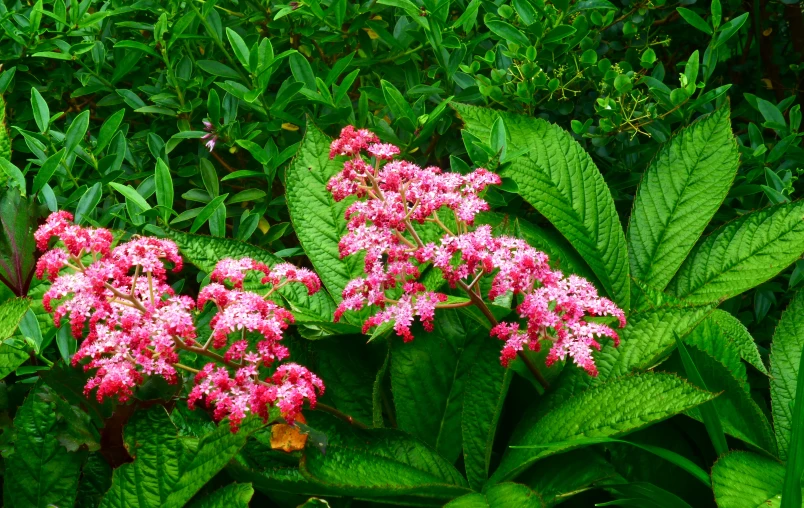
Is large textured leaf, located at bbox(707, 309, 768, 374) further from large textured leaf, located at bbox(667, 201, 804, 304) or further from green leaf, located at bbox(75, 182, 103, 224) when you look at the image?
green leaf, located at bbox(75, 182, 103, 224)

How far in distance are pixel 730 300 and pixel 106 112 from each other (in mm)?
1620

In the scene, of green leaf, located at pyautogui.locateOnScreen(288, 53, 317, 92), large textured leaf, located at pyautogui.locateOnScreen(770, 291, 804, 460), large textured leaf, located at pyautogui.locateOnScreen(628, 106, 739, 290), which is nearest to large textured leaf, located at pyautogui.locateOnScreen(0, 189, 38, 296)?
green leaf, located at pyautogui.locateOnScreen(288, 53, 317, 92)

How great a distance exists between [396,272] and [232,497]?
1.42ft

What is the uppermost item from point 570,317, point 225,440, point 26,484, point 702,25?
point 702,25

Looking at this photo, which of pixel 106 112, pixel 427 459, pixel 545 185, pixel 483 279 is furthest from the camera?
pixel 106 112

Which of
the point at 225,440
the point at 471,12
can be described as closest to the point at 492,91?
the point at 471,12

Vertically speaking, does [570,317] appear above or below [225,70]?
below

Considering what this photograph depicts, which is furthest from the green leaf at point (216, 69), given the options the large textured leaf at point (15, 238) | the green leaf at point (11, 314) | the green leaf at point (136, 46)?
the green leaf at point (11, 314)

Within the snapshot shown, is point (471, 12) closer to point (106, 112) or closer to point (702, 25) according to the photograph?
point (702, 25)

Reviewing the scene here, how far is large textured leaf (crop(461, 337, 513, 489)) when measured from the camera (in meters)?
1.37

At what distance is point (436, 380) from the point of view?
1469mm

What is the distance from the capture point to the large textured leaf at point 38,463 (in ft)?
4.48

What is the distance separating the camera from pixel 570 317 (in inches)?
49.1

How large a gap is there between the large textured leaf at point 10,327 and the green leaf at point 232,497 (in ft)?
1.40
